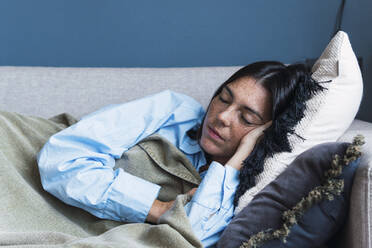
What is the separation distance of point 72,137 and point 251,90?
0.54 metres

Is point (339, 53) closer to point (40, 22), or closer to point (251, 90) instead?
point (251, 90)

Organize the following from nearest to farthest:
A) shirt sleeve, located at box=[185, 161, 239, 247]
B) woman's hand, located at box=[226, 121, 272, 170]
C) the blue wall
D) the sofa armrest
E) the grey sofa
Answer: the sofa armrest < shirt sleeve, located at box=[185, 161, 239, 247] < woman's hand, located at box=[226, 121, 272, 170] < the grey sofa < the blue wall

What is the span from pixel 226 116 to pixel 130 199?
1.21 feet

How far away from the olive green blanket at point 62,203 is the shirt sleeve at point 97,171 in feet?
0.17

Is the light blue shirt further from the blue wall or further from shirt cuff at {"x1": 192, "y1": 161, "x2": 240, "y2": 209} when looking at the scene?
the blue wall

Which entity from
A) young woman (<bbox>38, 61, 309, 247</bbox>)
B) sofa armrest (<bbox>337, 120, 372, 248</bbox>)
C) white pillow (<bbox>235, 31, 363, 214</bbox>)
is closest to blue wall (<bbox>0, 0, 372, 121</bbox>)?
young woman (<bbox>38, 61, 309, 247</bbox>)

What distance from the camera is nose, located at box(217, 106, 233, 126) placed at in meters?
1.14

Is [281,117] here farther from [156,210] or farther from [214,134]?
[156,210]

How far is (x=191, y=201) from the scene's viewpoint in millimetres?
1014

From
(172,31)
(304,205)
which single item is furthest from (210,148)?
(172,31)

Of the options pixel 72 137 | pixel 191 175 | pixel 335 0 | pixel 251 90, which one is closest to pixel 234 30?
pixel 335 0

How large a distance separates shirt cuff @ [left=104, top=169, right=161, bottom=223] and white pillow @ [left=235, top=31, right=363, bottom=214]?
0.24m

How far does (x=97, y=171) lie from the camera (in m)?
1.05

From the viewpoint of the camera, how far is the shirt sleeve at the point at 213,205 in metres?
0.99
